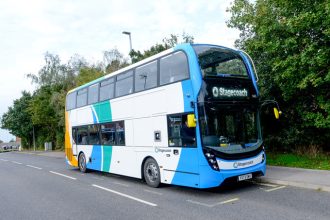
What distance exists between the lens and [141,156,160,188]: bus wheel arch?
1013cm

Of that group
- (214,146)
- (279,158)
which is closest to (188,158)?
(214,146)

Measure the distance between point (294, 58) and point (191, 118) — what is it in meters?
5.02

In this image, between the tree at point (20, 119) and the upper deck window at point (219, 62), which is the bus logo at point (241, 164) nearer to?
the upper deck window at point (219, 62)

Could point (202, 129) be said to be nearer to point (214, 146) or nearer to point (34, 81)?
point (214, 146)

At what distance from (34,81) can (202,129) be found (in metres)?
47.1

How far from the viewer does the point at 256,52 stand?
45.0 ft

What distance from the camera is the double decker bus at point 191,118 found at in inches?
333

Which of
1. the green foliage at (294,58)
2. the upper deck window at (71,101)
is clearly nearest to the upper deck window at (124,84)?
the upper deck window at (71,101)

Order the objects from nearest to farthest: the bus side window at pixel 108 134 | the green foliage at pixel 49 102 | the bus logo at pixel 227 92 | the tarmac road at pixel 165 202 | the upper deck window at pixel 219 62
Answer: the tarmac road at pixel 165 202
the bus logo at pixel 227 92
the upper deck window at pixel 219 62
the bus side window at pixel 108 134
the green foliage at pixel 49 102

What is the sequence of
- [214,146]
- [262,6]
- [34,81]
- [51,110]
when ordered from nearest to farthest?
1. [214,146]
2. [262,6]
3. [51,110]
4. [34,81]

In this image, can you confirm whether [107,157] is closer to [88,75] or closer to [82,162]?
[82,162]

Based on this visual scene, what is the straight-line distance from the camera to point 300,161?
12.3m

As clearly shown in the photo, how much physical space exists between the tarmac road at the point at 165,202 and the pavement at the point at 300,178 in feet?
0.81

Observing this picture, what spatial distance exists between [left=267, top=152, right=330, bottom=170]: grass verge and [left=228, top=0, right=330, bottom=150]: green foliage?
0.75 m
